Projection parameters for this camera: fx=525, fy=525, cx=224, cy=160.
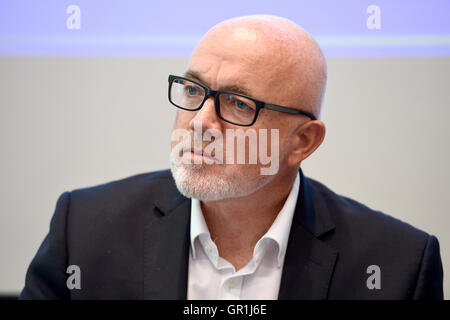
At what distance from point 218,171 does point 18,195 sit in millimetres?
1066

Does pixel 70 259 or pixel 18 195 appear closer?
pixel 70 259

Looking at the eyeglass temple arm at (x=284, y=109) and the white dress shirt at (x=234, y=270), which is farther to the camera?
the white dress shirt at (x=234, y=270)

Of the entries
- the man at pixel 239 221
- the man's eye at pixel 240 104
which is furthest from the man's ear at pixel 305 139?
the man's eye at pixel 240 104

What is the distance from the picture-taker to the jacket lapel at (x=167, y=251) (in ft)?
5.51

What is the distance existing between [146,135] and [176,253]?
0.63 metres

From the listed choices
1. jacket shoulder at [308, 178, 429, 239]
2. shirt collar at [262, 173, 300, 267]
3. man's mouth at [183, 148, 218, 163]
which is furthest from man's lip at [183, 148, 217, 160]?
jacket shoulder at [308, 178, 429, 239]

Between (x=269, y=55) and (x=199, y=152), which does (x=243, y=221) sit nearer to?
(x=199, y=152)

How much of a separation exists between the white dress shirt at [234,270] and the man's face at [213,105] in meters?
0.20

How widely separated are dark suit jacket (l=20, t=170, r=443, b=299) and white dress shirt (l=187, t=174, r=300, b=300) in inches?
1.7

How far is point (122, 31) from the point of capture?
6.61 ft

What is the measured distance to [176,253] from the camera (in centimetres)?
173

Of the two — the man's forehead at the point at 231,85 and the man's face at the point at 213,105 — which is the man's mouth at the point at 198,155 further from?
the man's forehead at the point at 231,85
